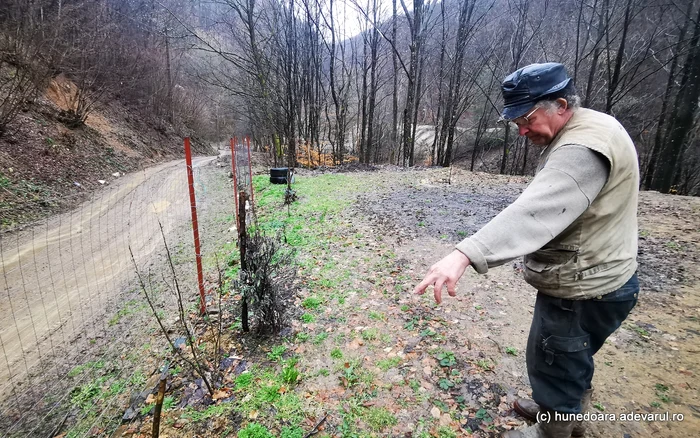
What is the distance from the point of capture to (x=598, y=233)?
1.39 meters

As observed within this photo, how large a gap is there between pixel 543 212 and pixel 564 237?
390 mm

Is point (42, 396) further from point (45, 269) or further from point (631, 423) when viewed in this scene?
point (631, 423)

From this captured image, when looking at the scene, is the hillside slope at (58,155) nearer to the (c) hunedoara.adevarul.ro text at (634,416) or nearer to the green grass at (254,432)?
the green grass at (254,432)

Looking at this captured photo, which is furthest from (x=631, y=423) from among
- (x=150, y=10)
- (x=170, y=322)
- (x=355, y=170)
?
(x=150, y=10)

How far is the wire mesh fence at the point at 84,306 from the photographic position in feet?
9.88

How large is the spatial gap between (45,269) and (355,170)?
1097 cm

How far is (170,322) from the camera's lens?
13.5ft

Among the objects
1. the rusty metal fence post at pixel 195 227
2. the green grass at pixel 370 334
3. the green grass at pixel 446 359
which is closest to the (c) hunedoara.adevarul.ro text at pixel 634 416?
the green grass at pixel 446 359

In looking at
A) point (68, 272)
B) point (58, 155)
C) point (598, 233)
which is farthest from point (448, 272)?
point (58, 155)

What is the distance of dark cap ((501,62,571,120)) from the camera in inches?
56.0

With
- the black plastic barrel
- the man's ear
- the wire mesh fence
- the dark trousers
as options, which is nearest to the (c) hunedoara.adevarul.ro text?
the dark trousers

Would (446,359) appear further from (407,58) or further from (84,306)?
(407,58)

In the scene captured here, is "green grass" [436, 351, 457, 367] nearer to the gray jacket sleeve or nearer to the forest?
the gray jacket sleeve

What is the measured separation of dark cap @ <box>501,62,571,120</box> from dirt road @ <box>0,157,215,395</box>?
15.2 feet
